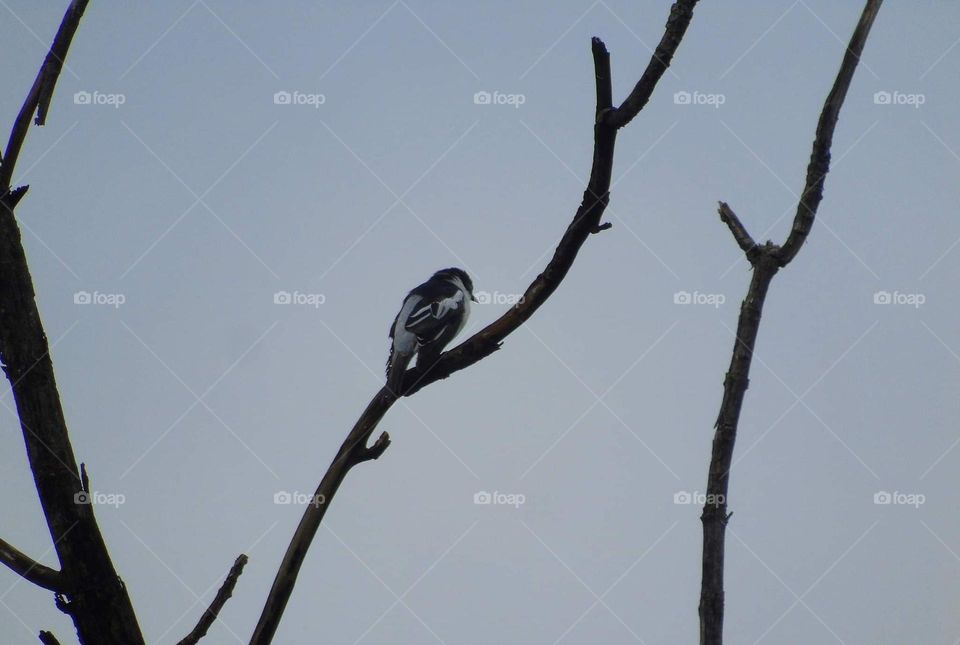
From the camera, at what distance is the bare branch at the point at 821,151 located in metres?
2.78

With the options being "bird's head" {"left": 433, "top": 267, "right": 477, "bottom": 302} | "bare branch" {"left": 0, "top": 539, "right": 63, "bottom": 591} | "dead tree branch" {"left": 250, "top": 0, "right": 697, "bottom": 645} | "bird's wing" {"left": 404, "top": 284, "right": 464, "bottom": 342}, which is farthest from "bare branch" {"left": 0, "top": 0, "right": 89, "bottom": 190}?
"bird's head" {"left": 433, "top": 267, "right": 477, "bottom": 302}

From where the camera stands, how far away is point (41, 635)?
2920 mm

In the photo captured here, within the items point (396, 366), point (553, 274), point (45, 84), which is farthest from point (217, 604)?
point (396, 366)

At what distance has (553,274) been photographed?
333cm

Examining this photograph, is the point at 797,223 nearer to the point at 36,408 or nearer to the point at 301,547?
the point at 301,547

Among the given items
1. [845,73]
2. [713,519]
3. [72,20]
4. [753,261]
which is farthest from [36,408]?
[845,73]

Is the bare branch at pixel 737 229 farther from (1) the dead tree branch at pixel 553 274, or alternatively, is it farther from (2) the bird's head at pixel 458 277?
(2) the bird's head at pixel 458 277

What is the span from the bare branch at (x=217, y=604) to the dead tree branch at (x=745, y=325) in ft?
4.71

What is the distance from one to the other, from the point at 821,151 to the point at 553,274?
93 cm

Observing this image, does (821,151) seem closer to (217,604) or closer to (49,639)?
(217,604)

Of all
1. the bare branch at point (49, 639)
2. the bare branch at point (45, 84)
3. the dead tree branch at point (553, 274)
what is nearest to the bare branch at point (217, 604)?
the dead tree branch at point (553, 274)

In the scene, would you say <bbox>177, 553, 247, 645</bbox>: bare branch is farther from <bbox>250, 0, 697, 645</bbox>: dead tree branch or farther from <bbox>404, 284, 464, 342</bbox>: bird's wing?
<bbox>404, 284, 464, 342</bbox>: bird's wing

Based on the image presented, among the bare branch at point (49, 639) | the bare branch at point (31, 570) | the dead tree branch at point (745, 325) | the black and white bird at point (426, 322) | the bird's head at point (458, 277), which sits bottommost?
the bare branch at point (49, 639)

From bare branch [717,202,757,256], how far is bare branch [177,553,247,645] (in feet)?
5.94
